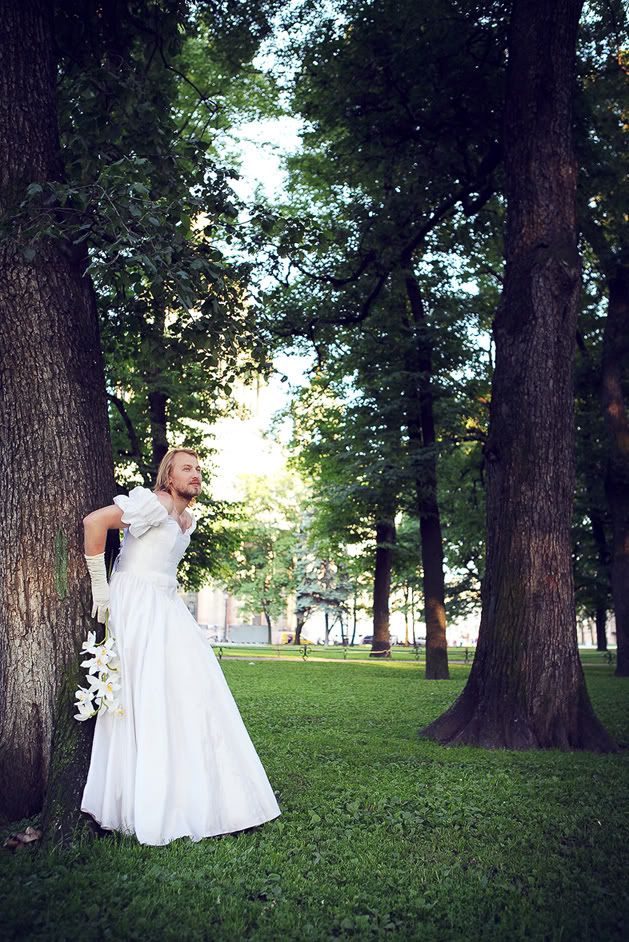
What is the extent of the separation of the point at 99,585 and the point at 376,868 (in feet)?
7.63

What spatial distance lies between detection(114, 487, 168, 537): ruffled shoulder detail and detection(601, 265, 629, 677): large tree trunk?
17507mm

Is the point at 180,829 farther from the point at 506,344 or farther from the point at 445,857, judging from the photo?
the point at 506,344

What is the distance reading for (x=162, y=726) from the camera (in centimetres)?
481

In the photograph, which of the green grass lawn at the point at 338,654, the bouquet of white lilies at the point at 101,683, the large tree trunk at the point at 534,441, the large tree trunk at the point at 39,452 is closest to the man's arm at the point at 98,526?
the large tree trunk at the point at 39,452

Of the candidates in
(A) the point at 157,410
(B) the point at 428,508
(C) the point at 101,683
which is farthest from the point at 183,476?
(A) the point at 157,410

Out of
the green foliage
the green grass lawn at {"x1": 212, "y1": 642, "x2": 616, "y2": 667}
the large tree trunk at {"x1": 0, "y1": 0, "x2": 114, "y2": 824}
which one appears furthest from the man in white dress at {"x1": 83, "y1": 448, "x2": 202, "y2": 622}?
the green foliage

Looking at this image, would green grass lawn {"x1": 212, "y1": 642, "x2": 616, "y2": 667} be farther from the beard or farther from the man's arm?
the man's arm

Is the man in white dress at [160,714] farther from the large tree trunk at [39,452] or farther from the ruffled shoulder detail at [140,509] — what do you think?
the large tree trunk at [39,452]

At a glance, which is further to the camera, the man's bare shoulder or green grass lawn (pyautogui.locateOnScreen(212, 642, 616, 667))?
green grass lawn (pyautogui.locateOnScreen(212, 642, 616, 667))

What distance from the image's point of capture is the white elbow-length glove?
16.6ft

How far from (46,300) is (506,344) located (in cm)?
570

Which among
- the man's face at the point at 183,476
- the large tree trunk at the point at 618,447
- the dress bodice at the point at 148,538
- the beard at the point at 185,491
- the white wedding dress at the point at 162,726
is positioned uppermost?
the large tree trunk at the point at 618,447

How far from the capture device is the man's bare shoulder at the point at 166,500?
17.5 ft

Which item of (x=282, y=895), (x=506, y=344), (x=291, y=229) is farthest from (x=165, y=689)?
(x=506, y=344)
